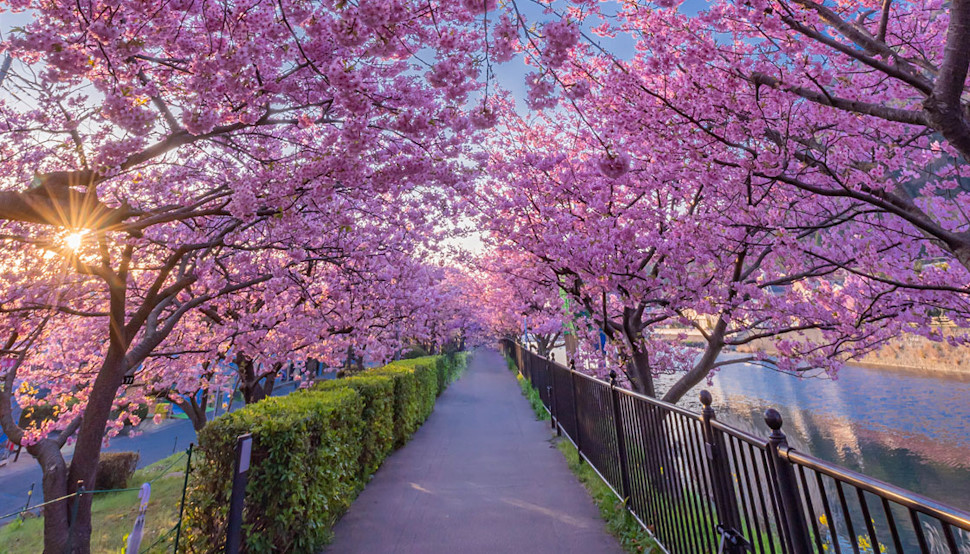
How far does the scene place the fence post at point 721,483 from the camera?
260 cm

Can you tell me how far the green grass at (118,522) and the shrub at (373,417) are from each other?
261cm

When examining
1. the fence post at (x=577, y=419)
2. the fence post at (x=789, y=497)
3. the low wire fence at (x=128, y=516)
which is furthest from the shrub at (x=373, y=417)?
the fence post at (x=789, y=497)

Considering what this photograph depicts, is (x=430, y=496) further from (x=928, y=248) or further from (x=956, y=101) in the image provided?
(x=928, y=248)

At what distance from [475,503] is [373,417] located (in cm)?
254

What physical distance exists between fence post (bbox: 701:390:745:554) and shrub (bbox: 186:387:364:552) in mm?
3761

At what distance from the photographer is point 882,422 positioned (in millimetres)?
13836

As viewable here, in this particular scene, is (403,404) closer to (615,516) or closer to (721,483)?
(615,516)

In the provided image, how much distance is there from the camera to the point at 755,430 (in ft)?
44.8

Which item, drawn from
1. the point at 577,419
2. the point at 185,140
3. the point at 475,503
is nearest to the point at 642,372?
the point at 577,419

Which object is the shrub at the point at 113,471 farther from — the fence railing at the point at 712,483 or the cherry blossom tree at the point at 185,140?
the fence railing at the point at 712,483

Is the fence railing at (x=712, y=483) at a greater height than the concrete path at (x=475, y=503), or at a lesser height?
greater

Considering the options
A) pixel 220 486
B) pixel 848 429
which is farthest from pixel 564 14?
pixel 848 429

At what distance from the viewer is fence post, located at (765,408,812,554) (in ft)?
6.91

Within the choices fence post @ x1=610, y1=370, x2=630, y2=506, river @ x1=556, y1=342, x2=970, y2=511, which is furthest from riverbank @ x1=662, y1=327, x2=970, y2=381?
fence post @ x1=610, y1=370, x2=630, y2=506
